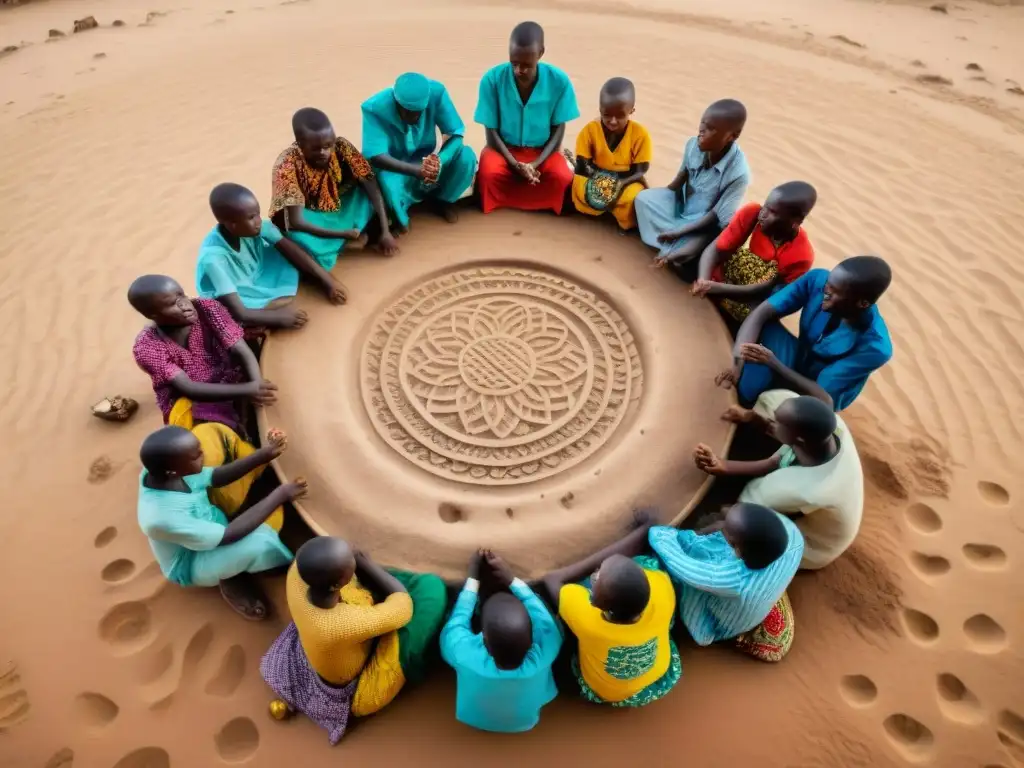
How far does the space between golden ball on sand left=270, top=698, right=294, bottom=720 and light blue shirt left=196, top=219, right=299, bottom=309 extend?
67.7 inches

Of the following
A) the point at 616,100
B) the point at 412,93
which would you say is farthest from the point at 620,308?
the point at 412,93

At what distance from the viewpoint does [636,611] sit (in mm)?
1975

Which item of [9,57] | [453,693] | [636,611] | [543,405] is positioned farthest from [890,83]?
[9,57]

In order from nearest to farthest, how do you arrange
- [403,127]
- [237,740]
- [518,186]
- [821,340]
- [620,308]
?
1. [237,740]
2. [821,340]
3. [620,308]
4. [403,127]
5. [518,186]

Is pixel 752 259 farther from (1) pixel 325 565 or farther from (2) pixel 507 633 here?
(1) pixel 325 565

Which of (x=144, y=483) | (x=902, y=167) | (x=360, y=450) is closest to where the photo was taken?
(x=144, y=483)

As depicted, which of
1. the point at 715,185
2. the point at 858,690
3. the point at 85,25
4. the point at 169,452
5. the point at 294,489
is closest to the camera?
the point at 169,452

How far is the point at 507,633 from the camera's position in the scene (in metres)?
1.95

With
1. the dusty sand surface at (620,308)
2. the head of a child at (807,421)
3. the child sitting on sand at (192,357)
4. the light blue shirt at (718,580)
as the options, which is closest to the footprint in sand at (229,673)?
the dusty sand surface at (620,308)

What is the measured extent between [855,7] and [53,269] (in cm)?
839

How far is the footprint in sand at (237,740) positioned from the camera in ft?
7.28

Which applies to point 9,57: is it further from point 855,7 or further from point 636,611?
point 855,7

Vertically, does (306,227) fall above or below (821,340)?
above

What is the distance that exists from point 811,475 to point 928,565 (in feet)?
2.82
